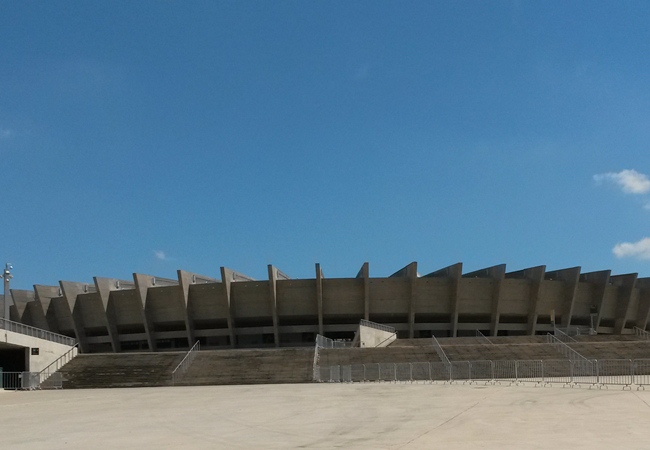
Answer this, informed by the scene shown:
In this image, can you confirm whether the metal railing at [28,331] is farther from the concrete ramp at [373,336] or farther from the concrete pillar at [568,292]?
the concrete pillar at [568,292]

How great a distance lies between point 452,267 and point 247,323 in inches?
798

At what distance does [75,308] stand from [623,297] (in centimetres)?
5385

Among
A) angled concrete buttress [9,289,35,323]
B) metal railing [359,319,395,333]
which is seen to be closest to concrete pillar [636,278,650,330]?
metal railing [359,319,395,333]

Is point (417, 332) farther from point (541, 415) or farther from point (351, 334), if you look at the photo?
point (541, 415)

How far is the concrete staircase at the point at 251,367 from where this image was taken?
1373 inches

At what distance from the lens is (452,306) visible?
196 feet

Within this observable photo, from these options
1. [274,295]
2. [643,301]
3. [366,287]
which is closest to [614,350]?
[366,287]

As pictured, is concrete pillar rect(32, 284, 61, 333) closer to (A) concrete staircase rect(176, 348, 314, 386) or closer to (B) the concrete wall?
(B) the concrete wall

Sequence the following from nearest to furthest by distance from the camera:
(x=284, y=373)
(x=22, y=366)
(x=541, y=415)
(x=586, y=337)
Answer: (x=541, y=415), (x=284, y=373), (x=22, y=366), (x=586, y=337)

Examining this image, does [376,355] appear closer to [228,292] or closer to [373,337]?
[373,337]

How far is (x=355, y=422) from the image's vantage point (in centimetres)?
1416

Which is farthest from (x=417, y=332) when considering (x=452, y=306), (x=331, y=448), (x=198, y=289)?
(x=331, y=448)

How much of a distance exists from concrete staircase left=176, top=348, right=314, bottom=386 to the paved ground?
1291 cm

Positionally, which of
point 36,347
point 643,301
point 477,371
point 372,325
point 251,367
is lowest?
point 477,371
